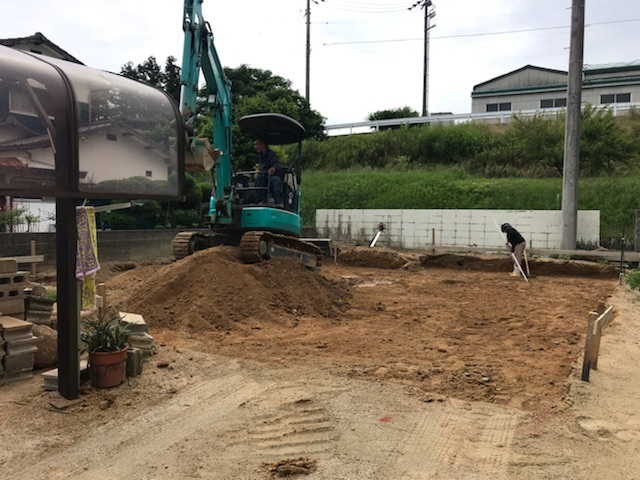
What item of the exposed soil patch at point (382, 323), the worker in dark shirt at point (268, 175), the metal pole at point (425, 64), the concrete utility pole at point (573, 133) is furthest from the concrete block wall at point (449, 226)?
the metal pole at point (425, 64)

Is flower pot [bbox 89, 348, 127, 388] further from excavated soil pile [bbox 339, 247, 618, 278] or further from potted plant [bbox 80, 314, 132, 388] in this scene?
excavated soil pile [bbox 339, 247, 618, 278]

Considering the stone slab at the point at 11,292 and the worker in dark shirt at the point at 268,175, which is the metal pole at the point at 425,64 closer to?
the worker in dark shirt at the point at 268,175

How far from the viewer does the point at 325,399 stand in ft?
13.8

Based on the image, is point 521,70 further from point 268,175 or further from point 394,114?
point 268,175

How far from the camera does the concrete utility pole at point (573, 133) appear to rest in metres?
15.2

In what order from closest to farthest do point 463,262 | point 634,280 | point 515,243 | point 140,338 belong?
point 140,338, point 634,280, point 515,243, point 463,262

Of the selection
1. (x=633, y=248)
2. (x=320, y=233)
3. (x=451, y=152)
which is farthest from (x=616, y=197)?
(x=320, y=233)

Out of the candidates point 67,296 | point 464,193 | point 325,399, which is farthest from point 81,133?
point 464,193

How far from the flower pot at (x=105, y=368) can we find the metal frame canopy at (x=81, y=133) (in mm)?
1402

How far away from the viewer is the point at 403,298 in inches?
406

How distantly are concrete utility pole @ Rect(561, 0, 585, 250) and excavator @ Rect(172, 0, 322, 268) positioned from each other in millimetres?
9014

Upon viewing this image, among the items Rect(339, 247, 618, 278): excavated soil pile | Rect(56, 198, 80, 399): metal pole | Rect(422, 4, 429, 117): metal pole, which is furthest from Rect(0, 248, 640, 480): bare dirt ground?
Rect(422, 4, 429, 117): metal pole

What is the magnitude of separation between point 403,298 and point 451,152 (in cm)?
1545

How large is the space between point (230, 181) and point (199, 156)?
403 cm
